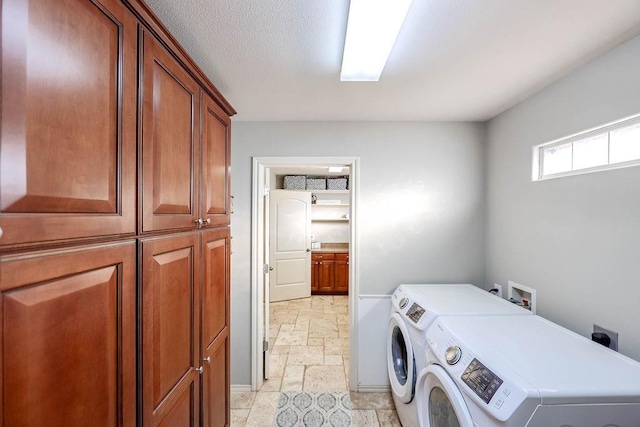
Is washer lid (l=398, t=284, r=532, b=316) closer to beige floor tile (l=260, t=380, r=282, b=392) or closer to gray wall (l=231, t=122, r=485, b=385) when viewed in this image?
gray wall (l=231, t=122, r=485, b=385)

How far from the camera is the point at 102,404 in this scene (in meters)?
0.73

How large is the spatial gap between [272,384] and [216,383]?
43.9 inches

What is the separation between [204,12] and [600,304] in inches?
90.1

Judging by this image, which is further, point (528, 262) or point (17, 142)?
point (528, 262)

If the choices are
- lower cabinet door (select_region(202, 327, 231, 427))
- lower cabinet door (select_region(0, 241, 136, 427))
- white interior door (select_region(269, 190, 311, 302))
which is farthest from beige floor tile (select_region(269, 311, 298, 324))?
lower cabinet door (select_region(0, 241, 136, 427))

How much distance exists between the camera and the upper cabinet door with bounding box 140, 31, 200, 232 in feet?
2.91

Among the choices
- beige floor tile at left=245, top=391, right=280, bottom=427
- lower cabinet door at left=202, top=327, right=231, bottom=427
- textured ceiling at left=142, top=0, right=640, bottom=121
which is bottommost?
beige floor tile at left=245, top=391, right=280, bottom=427

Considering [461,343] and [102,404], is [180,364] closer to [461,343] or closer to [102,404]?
[102,404]

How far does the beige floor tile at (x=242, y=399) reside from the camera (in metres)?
2.19

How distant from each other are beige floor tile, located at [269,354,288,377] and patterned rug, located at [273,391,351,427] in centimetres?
29

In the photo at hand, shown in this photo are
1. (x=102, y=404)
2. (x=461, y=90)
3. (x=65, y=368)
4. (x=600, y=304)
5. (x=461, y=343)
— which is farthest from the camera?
(x=461, y=90)

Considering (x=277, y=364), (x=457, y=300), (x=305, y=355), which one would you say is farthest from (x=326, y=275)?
(x=457, y=300)

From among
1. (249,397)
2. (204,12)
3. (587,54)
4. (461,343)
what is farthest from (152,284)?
(587,54)

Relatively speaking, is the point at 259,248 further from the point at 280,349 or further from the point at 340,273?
the point at 340,273
